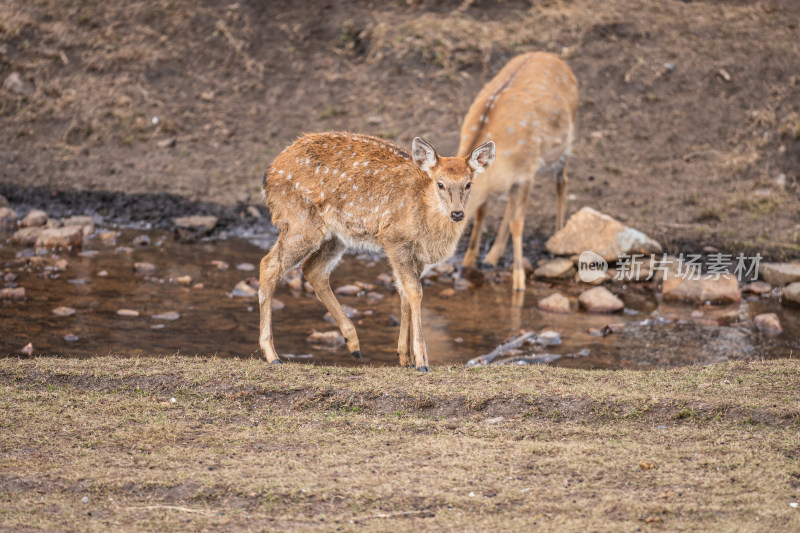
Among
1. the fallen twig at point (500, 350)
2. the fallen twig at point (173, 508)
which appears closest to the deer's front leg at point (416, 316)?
the fallen twig at point (500, 350)

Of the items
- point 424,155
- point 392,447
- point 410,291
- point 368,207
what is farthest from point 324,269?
point 392,447

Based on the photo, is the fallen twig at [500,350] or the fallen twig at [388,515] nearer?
the fallen twig at [388,515]

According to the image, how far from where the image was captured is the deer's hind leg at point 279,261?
27.2 ft

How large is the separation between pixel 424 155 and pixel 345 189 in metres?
0.75

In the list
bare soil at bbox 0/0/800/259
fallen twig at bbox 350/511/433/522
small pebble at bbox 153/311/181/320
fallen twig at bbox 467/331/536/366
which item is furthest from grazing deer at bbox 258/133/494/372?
bare soil at bbox 0/0/800/259

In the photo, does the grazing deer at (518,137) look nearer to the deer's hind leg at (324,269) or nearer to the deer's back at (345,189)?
the deer's hind leg at (324,269)

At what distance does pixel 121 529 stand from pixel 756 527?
3.09 m

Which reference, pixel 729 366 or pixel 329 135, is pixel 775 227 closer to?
pixel 729 366

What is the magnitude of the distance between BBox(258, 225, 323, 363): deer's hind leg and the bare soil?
20.0 feet

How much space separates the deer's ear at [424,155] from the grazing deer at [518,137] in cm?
330

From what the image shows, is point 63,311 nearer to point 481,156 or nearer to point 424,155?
point 424,155

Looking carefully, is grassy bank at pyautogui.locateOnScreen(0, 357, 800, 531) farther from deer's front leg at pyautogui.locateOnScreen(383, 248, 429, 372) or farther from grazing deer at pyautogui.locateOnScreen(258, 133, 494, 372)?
grazing deer at pyautogui.locateOnScreen(258, 133, 494, 372)

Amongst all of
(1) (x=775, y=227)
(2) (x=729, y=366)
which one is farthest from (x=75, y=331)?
(1) (x=775, y=227)

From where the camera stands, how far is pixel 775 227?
1311 centimetres
